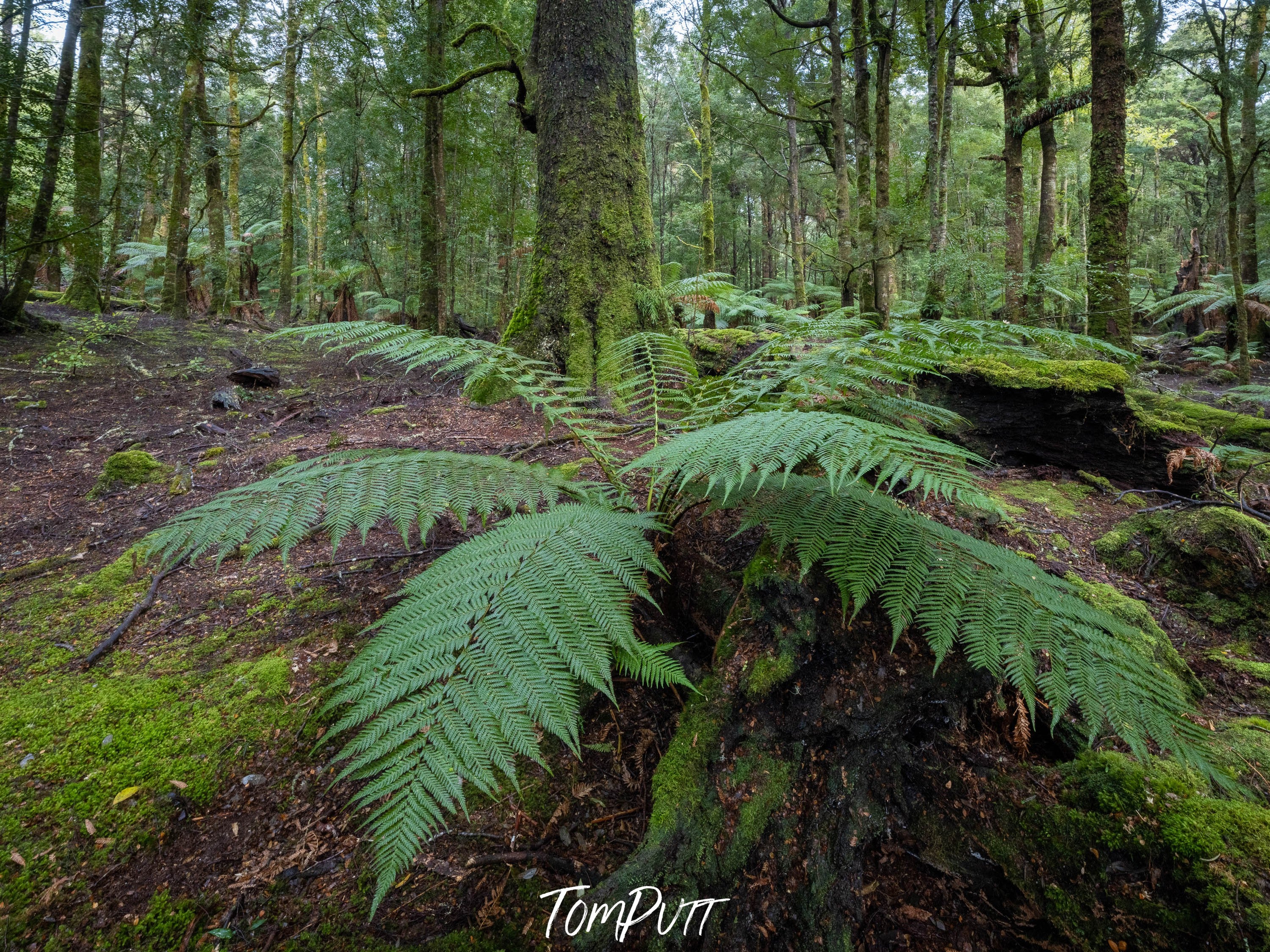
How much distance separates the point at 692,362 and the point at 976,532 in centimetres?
144

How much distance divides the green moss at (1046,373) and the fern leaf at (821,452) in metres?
2.72

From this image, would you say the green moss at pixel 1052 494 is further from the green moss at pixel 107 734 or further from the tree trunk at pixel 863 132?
the green moss at pixel 107 734

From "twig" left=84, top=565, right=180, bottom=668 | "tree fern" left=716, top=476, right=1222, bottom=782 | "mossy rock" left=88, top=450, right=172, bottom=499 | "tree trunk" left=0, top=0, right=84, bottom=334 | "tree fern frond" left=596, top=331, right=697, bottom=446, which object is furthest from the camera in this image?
"tree trunk" left=0, top=0, right=84, bottom=334

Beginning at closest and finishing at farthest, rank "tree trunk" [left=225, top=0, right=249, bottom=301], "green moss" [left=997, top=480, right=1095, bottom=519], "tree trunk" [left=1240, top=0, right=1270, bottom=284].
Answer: "green moss" [left=997, top=480, right=1095, bottom=519], "tree trunk" [left=1240, top=0, right=1270, bottom=284], "tree trunk" [left=225, top=0, right=249, bottom=301]

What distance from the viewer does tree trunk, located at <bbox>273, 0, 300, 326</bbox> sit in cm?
999

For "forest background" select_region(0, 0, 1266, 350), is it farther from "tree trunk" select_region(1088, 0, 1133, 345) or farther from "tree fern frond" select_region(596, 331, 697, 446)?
"tree fern frond" select_region(596, 331, 697, 446)

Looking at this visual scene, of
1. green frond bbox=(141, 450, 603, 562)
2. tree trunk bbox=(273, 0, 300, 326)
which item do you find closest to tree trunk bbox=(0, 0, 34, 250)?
tree trunk bbox=(273, 0, 300, 326)

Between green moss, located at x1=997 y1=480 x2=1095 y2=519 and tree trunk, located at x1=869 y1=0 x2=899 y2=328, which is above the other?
tree trunk, located at x1=869 y1=0 x2=899 y2=328

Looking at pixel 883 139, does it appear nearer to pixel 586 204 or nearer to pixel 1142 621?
pixel 586 204

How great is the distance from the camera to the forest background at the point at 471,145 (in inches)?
245

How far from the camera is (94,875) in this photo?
3.66 ft

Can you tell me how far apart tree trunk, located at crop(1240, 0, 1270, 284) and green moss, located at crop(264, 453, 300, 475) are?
28.5 feet

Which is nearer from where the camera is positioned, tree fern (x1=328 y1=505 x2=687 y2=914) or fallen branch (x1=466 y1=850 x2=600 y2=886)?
tree fern (x1=328 y1=505 x2=687 y2=914)

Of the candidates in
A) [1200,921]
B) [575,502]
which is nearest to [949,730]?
[1200,921]
